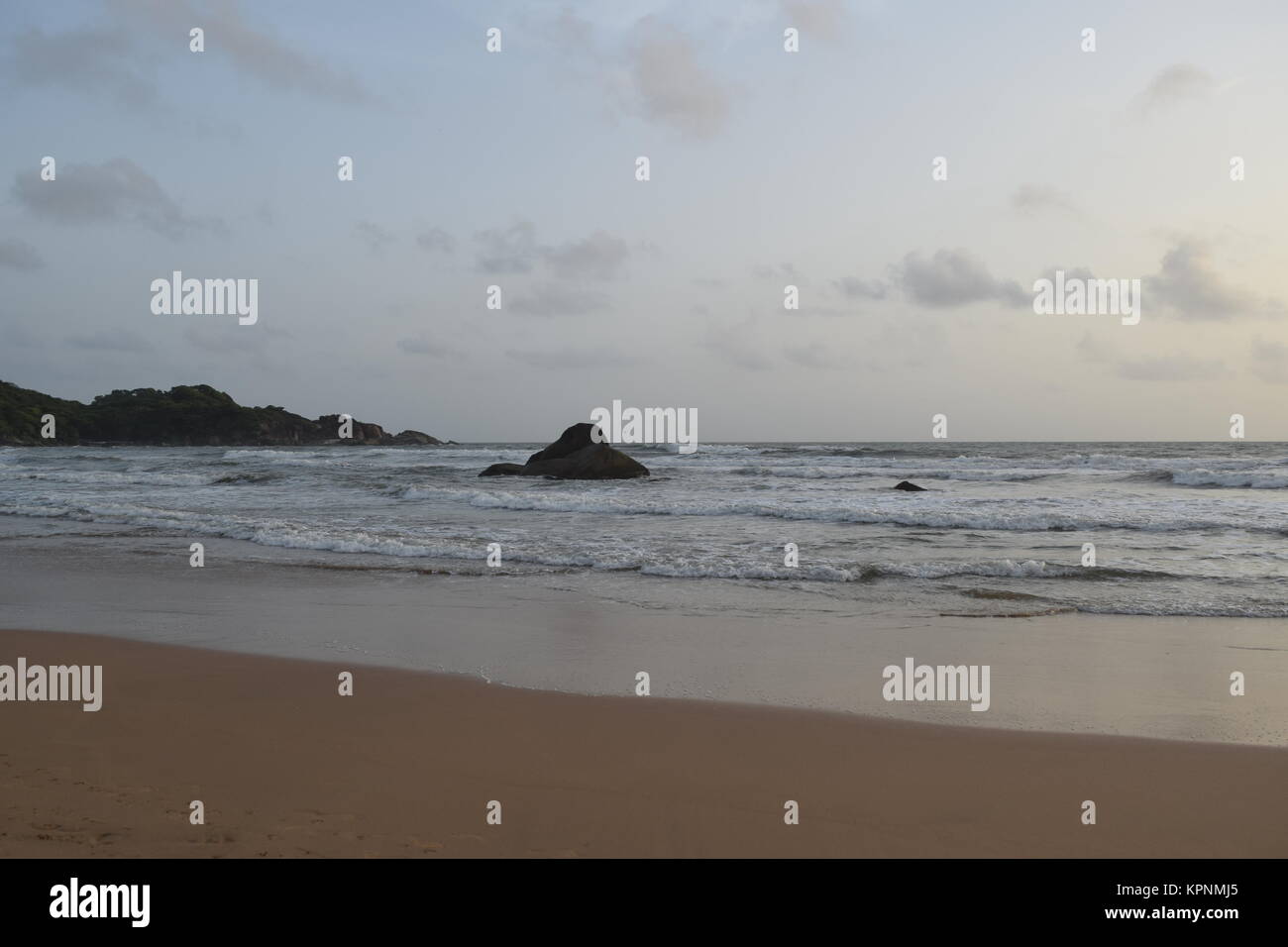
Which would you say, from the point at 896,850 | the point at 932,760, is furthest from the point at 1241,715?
the point at 896,850

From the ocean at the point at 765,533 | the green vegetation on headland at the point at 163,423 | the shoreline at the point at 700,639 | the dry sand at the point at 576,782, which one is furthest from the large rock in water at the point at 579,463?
the green vegetation on headland at the point at 163,423

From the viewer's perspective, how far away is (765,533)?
1605 centimetres

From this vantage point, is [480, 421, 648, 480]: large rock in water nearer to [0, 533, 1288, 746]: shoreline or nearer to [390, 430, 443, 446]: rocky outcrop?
[0, 533, 1288, 746]: shoreline

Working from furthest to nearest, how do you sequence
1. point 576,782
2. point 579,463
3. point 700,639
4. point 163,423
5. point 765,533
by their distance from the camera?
point 163,423
point 579,463
point 765,533
point 700,639
point 576,782

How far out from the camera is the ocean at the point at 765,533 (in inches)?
410

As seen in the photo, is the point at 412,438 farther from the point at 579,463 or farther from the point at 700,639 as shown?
the point at 700,639

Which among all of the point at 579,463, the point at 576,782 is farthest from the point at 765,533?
the point at 579,463

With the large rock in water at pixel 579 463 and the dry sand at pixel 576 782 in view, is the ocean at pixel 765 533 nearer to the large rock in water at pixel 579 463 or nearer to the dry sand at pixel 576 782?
the large rock in water at pixel 579 463

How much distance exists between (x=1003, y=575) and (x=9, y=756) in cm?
1064

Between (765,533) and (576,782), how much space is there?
11.9 m

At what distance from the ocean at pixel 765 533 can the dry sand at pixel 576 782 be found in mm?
4322
